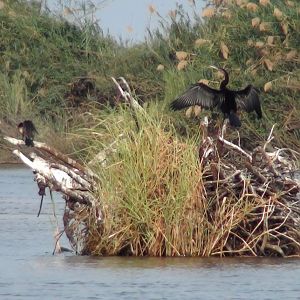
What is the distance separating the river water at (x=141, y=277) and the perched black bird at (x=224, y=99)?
261 centimetres

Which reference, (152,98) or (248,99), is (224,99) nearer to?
(248,99)

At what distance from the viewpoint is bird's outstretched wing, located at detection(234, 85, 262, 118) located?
1728 cm

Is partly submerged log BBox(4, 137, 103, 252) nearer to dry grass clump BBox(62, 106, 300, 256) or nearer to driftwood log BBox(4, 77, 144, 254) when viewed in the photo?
driftwood log BBox(4, 77, 144, 254)

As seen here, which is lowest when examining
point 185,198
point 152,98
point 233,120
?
point 185,198

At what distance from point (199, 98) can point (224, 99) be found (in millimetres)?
298

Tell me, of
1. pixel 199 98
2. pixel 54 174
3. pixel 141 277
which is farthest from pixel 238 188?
pixel 199 98

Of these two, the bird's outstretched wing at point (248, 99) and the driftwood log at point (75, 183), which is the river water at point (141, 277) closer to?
the driftwood log at point (75, 183)

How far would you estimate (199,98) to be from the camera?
17422mm

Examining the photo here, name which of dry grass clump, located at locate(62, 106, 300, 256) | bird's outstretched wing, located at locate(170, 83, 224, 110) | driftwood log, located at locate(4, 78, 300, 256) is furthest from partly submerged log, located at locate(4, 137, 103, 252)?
bird's outstretched wing, located at locate(170, 83, 224, 110)

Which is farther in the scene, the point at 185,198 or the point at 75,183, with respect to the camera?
the point at 75,183

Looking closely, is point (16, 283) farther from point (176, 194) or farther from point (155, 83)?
point (155, 83)

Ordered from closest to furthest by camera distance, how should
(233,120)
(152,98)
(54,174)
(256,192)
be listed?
(256,192) < (54,174) < (233,120) < (152,98)

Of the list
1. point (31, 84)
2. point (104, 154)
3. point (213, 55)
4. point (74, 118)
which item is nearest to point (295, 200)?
point (104, 154)

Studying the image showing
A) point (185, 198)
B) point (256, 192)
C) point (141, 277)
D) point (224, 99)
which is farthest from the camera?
point (224, 99)
